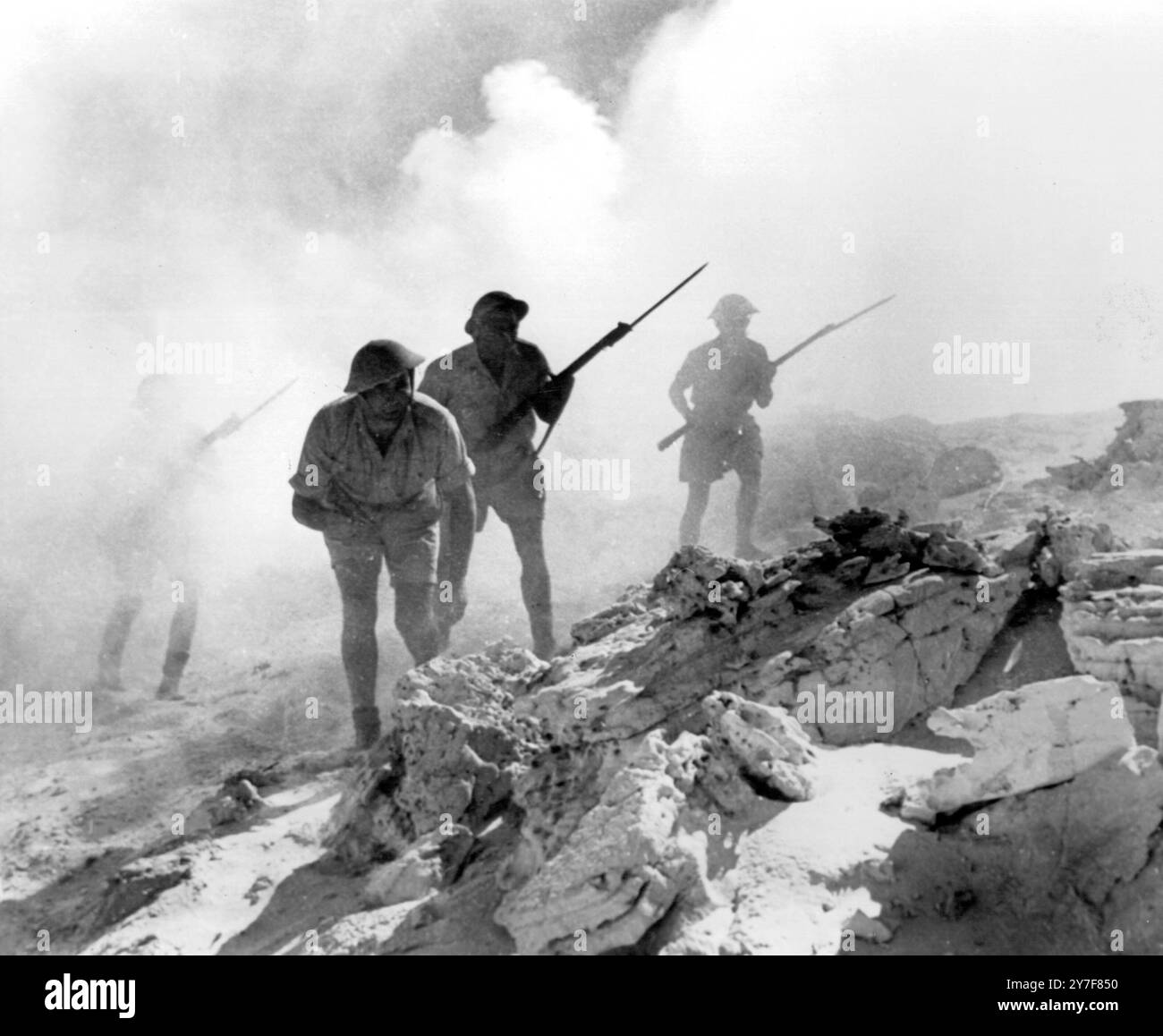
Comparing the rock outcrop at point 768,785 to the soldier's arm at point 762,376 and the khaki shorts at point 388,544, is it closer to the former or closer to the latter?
the khaki shorts at point 388,544

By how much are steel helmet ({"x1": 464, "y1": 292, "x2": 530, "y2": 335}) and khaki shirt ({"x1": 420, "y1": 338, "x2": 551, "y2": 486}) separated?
0.19 m

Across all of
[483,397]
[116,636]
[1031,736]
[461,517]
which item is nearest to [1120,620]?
[1031,736]

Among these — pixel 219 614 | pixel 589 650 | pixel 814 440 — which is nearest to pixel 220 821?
pixel 589 650

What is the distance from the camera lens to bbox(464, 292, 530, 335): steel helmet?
7.50 metres

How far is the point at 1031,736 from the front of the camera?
12.3 ft

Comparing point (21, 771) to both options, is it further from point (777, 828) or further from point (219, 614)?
point (777, 828)

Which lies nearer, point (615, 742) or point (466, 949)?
point (466, 949)

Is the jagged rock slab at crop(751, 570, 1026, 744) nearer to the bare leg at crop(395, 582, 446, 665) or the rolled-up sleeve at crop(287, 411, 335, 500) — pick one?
the bare leg at crop(395, 582, 446, 665)

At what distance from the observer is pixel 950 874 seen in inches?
144

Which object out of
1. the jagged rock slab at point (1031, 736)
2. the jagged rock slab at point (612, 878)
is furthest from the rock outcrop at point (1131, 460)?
the jagged rock slab at point (612, 878)

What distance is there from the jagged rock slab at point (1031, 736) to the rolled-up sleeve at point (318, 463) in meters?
3.51

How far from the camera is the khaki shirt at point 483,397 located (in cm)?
746

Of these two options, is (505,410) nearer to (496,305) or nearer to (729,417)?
(496,305)
